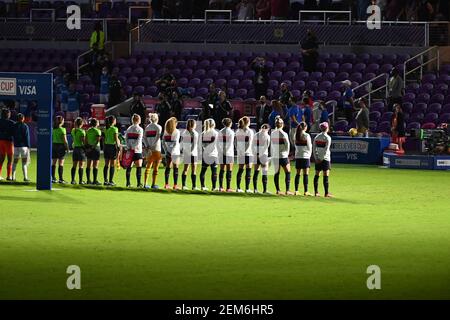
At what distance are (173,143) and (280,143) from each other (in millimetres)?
2808

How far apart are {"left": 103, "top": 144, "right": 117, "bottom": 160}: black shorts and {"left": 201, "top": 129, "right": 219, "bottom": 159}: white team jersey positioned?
235cm

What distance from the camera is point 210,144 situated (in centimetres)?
2908

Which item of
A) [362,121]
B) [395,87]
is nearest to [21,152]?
[362,121]

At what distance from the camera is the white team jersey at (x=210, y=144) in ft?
95.4

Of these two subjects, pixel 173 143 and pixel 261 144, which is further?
pixel 173 143

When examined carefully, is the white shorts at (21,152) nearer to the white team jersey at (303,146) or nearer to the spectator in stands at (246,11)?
the white team jersey at (303,146)

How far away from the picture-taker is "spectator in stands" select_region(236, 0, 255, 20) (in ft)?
148

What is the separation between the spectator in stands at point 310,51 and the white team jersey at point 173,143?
13439 millimetres

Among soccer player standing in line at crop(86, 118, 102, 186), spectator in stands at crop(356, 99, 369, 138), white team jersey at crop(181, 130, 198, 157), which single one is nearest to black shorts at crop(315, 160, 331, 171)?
white team jersey at crop(181, 130, 198, 157)

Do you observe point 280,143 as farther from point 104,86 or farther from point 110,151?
point 104,86

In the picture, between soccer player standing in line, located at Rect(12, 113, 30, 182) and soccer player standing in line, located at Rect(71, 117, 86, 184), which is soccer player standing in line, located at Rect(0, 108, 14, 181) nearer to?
soccer player standing in line, located at Rect(12, 113, 30, 182)

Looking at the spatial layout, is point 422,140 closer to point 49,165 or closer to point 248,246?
point 49,165

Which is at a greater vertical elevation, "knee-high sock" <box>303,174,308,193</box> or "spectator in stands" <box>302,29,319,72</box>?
"spectator in stands" <box>302,29,319,72</box>

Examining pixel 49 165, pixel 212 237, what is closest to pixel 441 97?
pixel 49 165
